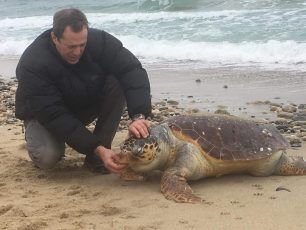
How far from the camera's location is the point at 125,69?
398 centimetres

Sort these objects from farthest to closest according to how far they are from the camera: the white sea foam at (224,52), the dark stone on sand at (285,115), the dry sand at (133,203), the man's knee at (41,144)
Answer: the white sea foam at (224,52) < the dark stone on sand at (285,115) < the man's knee at (41,144) < the dry sand at (133,203)

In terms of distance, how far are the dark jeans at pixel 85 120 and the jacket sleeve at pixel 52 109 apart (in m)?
0.43

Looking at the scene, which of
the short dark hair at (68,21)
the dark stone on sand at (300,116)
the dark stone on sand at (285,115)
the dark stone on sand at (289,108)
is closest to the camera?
the short dark hair at (68,21)

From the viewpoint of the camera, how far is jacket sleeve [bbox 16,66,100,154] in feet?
12.1

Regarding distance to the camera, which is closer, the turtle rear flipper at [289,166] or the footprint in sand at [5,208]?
the footprint in sand at [5,208]

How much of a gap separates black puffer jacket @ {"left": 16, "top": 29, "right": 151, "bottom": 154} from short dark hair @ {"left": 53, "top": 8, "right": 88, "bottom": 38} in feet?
0.91

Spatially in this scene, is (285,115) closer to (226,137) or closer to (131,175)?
(226,137)

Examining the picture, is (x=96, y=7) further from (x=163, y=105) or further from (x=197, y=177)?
(x=197, y=177)

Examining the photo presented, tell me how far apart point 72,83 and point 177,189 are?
3.73ft

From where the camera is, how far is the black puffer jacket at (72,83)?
371cm

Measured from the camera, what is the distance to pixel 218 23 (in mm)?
14891

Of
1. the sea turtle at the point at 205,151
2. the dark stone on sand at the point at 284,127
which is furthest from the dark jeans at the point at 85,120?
the dark stone on sand at the point at 284,127

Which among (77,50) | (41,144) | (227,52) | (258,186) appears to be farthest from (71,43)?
(227,52)

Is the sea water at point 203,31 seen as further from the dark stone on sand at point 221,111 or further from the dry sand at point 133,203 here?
the dry sand at point 133,203
